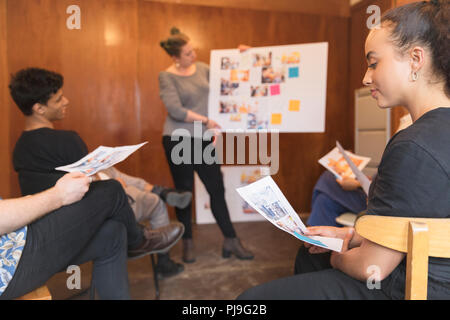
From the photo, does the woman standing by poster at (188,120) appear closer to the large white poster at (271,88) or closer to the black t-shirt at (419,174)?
the large white poster at (271,88)

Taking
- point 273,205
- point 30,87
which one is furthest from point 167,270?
point 273,205

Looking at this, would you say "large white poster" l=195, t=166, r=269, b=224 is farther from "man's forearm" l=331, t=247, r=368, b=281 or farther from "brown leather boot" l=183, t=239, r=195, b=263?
"man's forearm" l=331, t=247, r=368, b=281

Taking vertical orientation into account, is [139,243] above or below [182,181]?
below

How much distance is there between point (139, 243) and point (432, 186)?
122cm

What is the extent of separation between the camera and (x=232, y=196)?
3.33 metres

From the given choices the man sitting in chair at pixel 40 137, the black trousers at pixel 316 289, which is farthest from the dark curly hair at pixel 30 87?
the black trousers at pixel 316 289

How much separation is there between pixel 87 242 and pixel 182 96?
4.30 ft

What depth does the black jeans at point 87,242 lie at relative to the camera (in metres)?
0.95

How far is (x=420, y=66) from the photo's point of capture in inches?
27.7

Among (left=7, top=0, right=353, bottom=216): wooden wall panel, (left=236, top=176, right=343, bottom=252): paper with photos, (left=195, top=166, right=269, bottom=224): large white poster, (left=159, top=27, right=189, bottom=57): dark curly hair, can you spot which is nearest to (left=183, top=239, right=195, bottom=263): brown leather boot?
(left=7, top=0, right=353, bottom=216): wooden wall panel

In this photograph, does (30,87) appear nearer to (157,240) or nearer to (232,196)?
(157,240)

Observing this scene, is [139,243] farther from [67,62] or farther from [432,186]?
[432,186]

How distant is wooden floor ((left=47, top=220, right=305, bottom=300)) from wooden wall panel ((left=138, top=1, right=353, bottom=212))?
0.93 m
